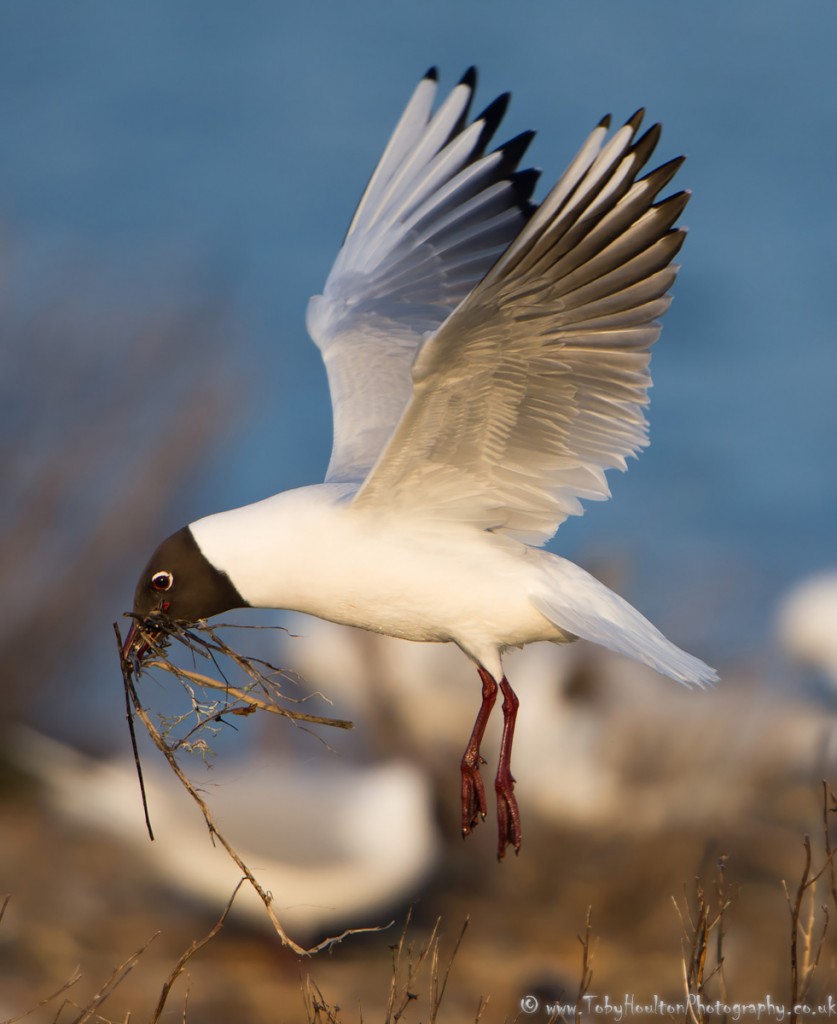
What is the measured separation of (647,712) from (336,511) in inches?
205

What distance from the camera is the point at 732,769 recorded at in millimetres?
8406

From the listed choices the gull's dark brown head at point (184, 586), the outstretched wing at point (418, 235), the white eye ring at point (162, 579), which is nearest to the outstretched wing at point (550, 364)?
the gull's dark brown head at point (184, 586)

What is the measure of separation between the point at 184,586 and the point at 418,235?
170cm

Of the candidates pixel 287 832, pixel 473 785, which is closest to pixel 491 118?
pixel 473 785

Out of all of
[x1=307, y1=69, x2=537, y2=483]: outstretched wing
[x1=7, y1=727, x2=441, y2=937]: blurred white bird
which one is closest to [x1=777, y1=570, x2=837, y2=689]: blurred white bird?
[x1=7, y1=727, x2=441, y2=937]: blurred white bird

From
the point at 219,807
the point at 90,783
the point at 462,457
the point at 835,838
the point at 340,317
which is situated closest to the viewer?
the point at 462,457

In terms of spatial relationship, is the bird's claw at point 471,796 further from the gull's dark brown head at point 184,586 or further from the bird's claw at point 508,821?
the gull's dark brown head at point 184,586

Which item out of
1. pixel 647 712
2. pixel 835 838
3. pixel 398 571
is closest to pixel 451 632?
pixel 398 571

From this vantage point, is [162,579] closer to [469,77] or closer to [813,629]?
[469,77]

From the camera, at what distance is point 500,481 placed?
4086mm

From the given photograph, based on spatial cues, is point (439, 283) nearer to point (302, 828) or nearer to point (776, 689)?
point (302, 828)

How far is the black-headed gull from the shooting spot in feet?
11.8

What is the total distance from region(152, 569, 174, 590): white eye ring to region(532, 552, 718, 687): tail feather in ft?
3.08

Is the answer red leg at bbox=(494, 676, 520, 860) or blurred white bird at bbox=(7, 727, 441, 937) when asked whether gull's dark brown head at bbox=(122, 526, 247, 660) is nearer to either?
red leg at bbox=(494, 676, 520, 860)
